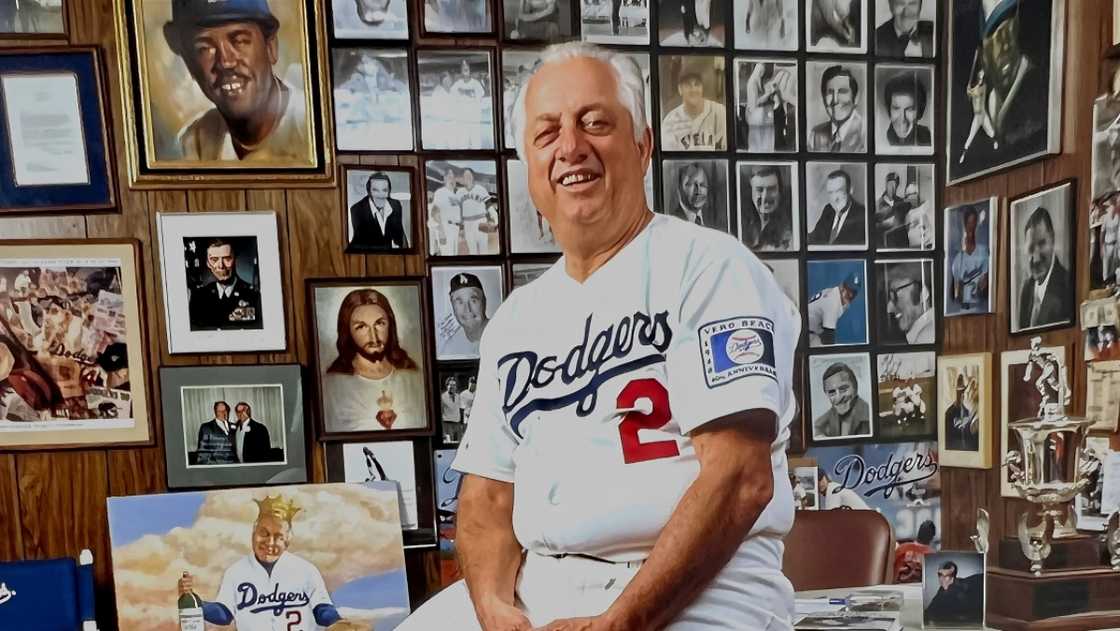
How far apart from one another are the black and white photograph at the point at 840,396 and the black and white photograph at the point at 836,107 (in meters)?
0.43

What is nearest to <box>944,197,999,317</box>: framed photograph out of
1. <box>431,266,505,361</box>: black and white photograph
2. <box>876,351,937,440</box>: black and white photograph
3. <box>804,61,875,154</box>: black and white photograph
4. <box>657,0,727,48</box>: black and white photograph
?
<box>876,351,937,440</box>: black and white photograph

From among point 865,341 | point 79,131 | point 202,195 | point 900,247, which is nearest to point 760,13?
point 900,247

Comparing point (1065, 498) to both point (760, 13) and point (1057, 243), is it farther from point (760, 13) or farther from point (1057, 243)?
point (760, 13)

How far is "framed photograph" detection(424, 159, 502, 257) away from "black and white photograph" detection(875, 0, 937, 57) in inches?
32.6

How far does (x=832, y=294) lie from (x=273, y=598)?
137 cm

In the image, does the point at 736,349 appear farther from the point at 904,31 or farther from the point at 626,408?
the point at 904,31

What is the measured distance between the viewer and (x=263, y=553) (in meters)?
1.67

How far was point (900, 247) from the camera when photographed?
1501mm

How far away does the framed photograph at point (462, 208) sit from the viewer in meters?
1.64

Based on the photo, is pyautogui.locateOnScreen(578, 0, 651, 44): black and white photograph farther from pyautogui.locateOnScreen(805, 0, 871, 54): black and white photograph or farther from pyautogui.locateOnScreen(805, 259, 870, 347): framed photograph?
pyautogui.locateOnScreen(805, 259, 870, 347): framed photograph

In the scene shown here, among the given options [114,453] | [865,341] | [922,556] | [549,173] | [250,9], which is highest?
[250,9]

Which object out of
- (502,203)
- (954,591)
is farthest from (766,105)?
(954,591)

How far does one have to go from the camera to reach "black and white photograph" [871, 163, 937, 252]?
58.8 inches

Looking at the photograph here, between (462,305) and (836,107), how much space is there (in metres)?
0.88
